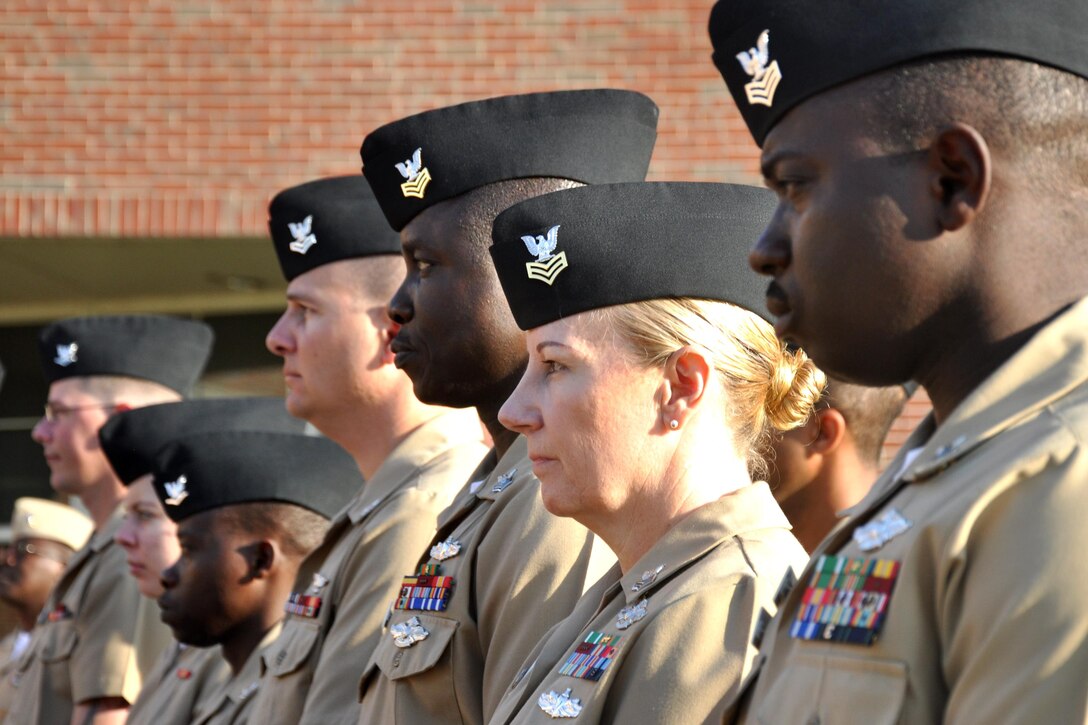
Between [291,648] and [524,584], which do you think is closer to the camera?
[524,584]

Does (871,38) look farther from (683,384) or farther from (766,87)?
(683,384)

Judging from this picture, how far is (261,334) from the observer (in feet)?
38.0

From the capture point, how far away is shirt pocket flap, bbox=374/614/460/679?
3.33m

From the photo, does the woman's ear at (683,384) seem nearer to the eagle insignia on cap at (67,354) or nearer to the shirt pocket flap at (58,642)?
the shirt pocket flap at (58,642)

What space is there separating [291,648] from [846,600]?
103 inches

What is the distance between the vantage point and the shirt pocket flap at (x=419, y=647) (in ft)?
10.9

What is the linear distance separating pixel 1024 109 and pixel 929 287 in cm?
24

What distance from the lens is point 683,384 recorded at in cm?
279

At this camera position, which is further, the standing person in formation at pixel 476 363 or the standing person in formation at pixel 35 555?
the standing person in formation at pixel 35 555

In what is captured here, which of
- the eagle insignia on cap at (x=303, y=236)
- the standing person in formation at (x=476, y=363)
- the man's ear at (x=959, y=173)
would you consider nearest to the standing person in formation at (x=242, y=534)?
the eagle insignia on cap at (x=303, y=236)

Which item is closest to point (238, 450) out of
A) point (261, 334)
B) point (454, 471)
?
point (454, 471)

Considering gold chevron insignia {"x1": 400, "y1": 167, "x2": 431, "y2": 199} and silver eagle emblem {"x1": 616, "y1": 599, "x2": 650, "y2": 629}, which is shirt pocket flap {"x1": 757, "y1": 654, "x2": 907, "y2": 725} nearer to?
silver eagle emblem {"x1": 616, "y1": 599, "x2": 650, "y2": 629}

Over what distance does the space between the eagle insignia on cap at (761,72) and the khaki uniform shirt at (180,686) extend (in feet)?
12.2

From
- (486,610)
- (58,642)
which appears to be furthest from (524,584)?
(58,642)
